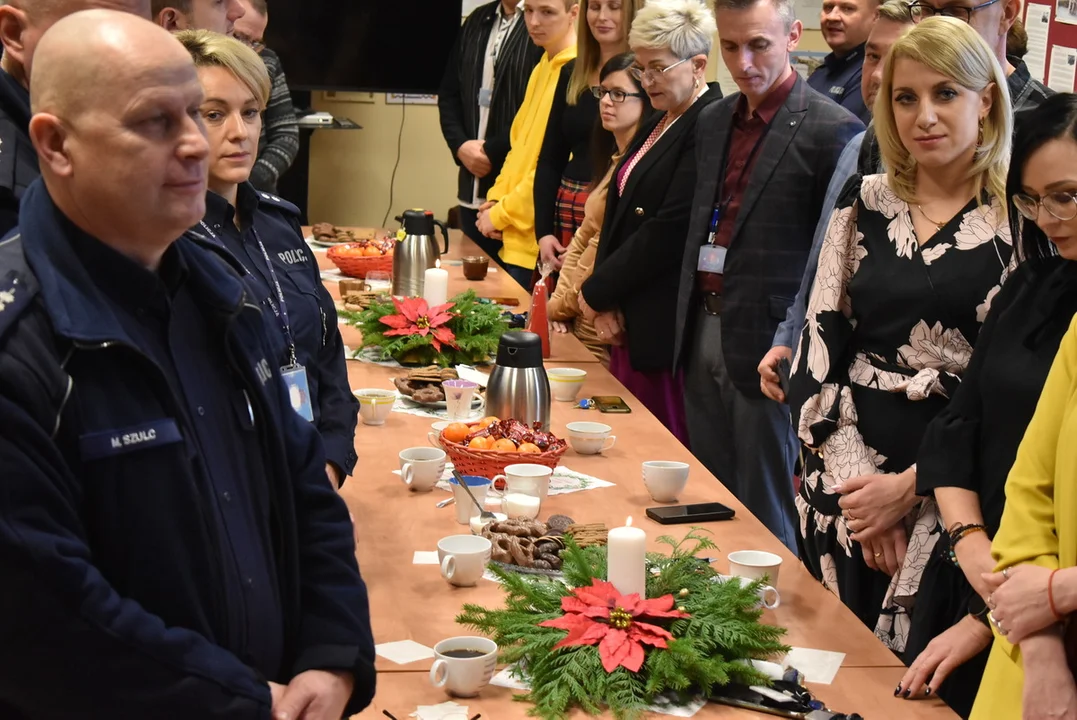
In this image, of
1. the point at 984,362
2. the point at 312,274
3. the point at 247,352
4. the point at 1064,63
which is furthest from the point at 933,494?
the point at 1064,63

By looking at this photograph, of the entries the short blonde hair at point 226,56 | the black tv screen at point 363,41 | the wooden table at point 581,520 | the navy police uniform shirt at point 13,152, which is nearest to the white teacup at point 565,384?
the wooden table at point 581,520

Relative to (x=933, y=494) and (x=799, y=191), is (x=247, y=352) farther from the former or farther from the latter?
(x=799, y=191)

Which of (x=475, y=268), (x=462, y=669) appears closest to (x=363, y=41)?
(x=475, y=268)

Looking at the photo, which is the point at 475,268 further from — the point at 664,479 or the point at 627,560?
the point at 627,560

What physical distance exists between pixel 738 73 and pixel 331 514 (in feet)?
8.18

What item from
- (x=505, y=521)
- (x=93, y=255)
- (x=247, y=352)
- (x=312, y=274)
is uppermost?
(x=93, y=255)

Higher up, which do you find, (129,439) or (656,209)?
(129,439)

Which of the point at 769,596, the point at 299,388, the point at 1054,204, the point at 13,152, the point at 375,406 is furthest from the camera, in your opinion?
the point at 375,406

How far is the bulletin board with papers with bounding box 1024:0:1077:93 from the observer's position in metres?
4.34

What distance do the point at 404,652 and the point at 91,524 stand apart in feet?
2.58

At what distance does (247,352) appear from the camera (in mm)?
1431

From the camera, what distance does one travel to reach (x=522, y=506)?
2434 millimetres

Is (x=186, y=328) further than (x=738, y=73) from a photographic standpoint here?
No

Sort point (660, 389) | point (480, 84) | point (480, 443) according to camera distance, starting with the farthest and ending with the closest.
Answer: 1. point (480, 84)
2. point (660, 389)
3. point (480, 443)
